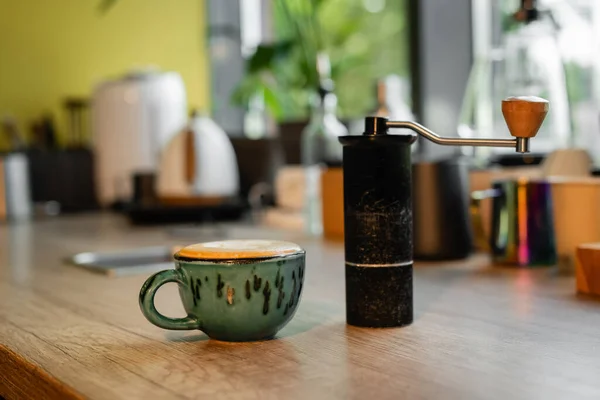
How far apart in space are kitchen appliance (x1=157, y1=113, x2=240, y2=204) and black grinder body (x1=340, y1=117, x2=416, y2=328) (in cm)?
144

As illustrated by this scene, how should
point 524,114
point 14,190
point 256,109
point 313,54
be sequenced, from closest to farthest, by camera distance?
point 524,114 → point 14,190 → point 313,54 → point 256,109

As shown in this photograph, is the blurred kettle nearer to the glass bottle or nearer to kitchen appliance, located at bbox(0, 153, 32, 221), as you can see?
the glass bottle

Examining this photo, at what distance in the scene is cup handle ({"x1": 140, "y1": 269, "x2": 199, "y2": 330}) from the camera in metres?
0.64

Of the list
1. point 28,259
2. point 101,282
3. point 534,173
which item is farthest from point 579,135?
point 28,259

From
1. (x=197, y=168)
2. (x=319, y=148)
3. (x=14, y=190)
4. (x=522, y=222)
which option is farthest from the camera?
(x=14, y=190)

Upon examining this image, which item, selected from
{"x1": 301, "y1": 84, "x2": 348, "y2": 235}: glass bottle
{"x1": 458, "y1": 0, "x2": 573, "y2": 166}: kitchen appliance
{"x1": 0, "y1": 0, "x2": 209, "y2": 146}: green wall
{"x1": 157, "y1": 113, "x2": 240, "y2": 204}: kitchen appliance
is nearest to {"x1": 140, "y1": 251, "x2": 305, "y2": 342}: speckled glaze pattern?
{"x1": 458, "y1": 0, "x2": 573, "y2": 166}: kitchen appliance

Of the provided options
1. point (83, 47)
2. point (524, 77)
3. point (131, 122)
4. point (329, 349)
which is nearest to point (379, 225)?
point (329, 349)

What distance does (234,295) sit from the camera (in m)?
0.62

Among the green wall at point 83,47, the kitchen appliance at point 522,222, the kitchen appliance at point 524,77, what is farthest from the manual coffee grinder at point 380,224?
the green wall at point 83,47

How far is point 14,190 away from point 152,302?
198 cm

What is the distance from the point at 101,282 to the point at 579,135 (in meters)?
0.75

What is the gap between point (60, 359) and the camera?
2.00 feet

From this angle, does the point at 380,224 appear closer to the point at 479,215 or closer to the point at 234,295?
the point at 234,295

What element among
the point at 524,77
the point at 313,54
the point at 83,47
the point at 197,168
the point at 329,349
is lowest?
the point at 329,349
